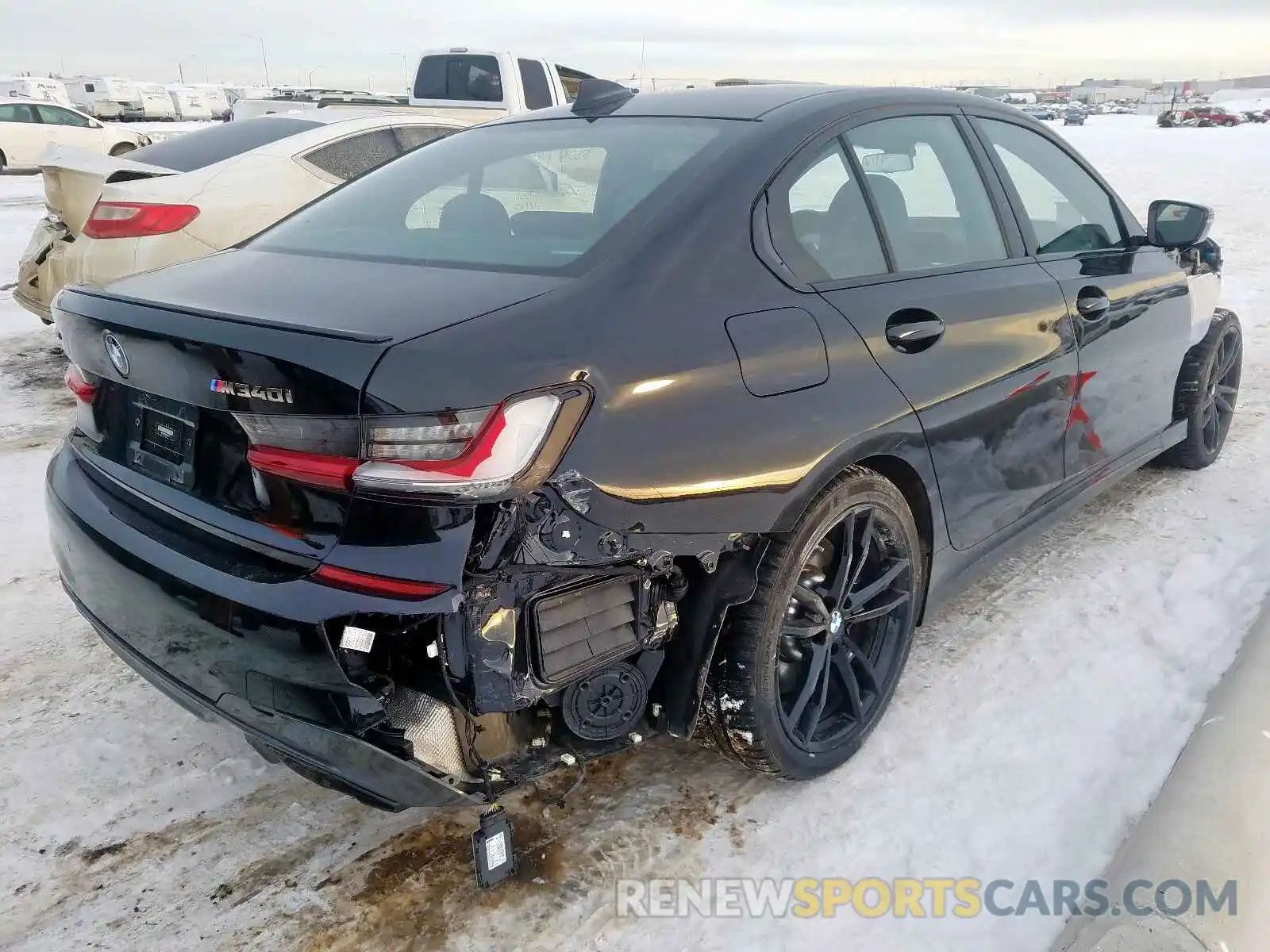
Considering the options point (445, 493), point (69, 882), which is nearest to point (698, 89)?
point (445, 493)

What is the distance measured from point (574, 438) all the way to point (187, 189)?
168 inches

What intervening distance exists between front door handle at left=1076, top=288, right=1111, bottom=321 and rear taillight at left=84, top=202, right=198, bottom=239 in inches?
165

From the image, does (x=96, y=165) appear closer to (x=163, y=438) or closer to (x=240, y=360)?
(x=163, y=438)

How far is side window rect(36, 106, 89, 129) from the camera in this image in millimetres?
20109

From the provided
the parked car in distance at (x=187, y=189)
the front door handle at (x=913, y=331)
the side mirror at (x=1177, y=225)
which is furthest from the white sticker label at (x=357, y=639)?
the parked car in distance at (x=187, y=189)

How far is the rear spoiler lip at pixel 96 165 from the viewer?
528cm

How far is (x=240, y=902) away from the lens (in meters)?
2.10

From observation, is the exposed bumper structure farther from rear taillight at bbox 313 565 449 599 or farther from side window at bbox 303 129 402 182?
side window at bbox 303 129 402 182

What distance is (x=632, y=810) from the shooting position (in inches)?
94.1

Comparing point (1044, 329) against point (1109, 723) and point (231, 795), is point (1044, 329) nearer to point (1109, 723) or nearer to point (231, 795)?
point (1109, 723)

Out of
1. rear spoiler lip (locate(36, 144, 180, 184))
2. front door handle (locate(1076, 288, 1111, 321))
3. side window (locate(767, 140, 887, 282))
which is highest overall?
rear spoiler lip (locate(36, 144, 180, 184))

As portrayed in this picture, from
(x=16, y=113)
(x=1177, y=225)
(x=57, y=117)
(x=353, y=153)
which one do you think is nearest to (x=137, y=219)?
(x=353, y=153)

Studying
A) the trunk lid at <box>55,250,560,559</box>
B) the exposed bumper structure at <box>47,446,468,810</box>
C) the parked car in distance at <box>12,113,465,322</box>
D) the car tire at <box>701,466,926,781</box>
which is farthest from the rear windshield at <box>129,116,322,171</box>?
the car tire at <box>701,466,926,781</box>

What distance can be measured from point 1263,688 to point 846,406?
1.54 metres
